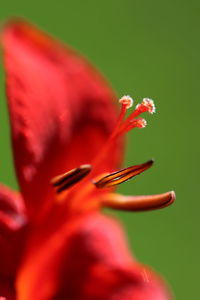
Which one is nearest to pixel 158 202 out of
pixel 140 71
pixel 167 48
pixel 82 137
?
pixel 82 137

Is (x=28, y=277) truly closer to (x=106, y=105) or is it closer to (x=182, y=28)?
(x=106, y=105)

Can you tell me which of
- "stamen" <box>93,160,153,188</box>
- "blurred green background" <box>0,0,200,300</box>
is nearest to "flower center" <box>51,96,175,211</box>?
"stamen" <box>93,160,153,188</box>

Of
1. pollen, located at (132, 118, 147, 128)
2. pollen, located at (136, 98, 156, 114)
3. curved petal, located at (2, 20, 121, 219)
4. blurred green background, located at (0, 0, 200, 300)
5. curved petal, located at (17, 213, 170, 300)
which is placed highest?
blurred green background, located at (0, 0, 200, 300)

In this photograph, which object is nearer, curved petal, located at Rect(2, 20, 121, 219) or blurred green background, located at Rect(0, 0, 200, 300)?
curved petal, located at Rect(2, 20, 121, 219)

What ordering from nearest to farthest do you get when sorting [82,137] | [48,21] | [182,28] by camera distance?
[82,137] → [48,21] → [182,28]

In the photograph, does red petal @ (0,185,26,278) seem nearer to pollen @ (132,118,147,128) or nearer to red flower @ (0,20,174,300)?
red flower @ (0,20,174,300)

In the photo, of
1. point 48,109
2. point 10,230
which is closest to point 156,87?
point 48,109

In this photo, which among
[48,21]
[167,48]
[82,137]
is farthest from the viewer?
[167,48]

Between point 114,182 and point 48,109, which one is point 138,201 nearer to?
point 114,182
